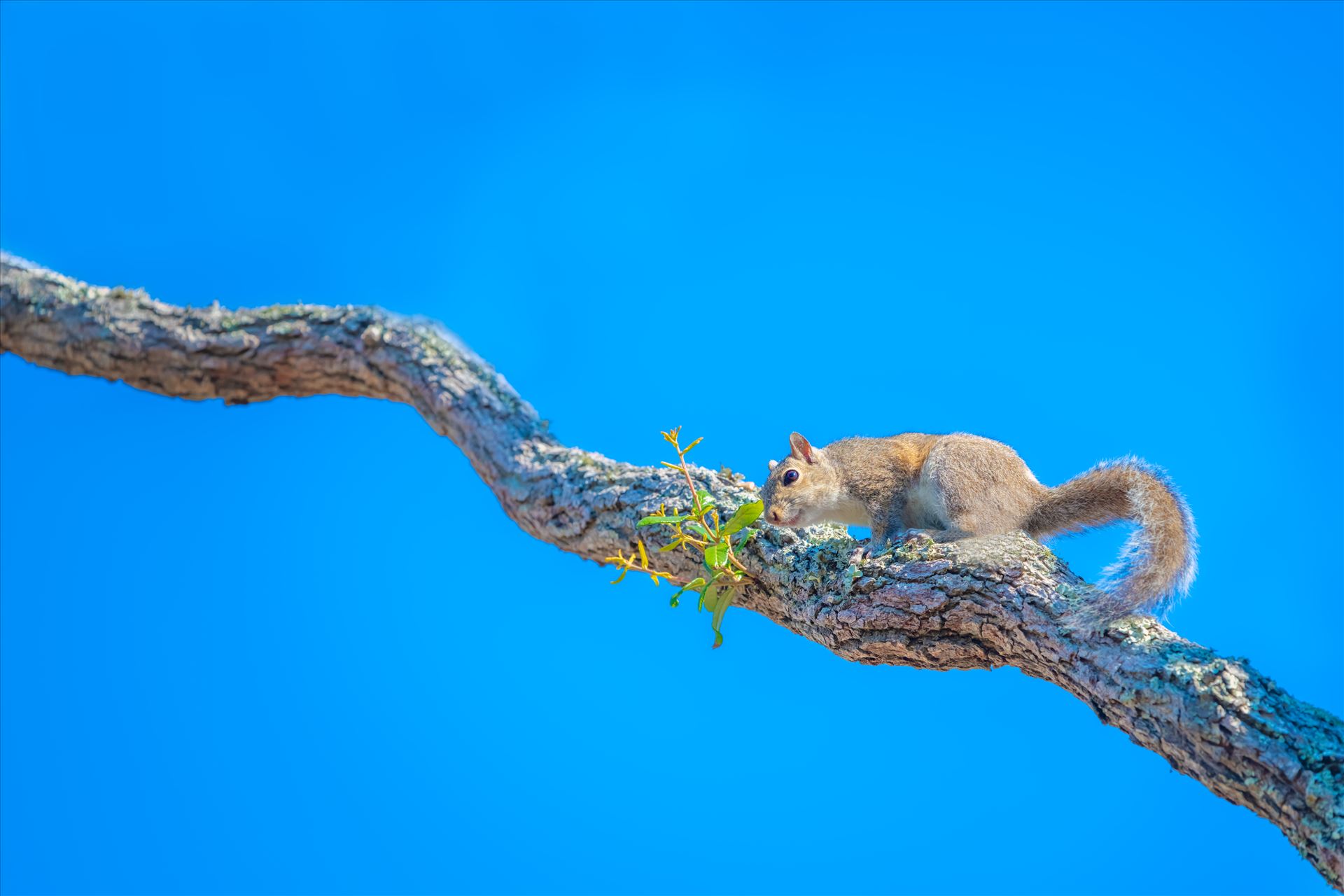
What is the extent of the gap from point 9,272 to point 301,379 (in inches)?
59.3

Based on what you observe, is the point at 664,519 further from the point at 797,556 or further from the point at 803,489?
the point at 803,489

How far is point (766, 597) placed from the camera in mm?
3346

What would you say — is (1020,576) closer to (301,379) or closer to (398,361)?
(398,361)

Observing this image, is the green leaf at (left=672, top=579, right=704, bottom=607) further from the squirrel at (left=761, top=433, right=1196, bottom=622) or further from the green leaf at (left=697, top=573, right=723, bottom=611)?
the squirrel at (left=761, top=433, right=1196, bottom=622)

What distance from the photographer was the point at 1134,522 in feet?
9.53

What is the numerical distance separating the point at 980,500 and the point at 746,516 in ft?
2.72

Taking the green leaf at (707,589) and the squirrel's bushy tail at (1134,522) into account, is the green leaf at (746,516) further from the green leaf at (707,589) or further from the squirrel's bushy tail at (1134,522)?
the squirrel's bushy tail at (1134,522)

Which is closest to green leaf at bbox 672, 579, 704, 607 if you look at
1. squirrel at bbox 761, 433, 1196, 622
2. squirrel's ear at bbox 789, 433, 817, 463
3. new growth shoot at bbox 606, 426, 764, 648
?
new growth shoot at bbox 606, 426, 764, 648

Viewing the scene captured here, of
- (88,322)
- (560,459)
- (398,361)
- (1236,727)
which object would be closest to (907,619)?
(1236,727)

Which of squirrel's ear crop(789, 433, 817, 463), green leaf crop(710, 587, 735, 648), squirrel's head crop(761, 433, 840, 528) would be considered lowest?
green leaf crop(710, 587, 735, 648)

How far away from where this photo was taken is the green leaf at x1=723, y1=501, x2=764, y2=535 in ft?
10.1

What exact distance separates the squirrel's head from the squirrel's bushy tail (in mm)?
834

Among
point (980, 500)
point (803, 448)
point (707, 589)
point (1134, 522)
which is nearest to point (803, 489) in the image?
point (803, 448)

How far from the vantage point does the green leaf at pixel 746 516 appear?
3.09m
